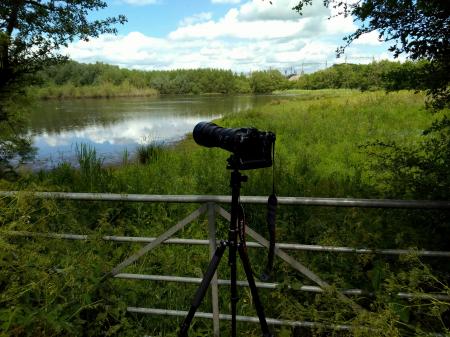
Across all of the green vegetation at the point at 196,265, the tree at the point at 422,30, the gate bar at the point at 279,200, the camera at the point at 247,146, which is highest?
the tree at the point at 422,30

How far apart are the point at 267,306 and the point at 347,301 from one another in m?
1.08

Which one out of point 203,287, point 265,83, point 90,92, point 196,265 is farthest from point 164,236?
point 265,83

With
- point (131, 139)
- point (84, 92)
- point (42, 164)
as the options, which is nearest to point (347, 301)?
point (42, 164)

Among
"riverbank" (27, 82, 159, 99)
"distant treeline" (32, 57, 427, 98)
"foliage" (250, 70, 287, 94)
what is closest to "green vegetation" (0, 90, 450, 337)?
"distant treeline" (32, 57, 427, 98)

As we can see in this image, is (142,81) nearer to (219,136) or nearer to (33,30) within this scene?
(33,30)

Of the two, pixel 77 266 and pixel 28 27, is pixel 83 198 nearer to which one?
pixel 77 266

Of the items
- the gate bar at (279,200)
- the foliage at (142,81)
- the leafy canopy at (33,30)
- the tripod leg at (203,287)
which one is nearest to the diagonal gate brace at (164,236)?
the gate bar at (279,200)

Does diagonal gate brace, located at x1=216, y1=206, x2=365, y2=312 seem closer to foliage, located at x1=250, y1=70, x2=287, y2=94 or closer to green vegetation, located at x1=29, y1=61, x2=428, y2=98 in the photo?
green vegetation, located at x1=29, y1=61, x2=428, y2=98

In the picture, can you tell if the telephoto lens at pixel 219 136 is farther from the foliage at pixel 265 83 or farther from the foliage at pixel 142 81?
the foliage at pixel 265 83

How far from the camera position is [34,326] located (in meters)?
2.11

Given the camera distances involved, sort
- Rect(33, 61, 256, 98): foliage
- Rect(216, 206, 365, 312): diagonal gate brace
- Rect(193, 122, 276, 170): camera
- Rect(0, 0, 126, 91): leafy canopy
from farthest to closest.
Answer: Rect(33, 61, 256, 98): foliage, Rect(0, 0, 126, 91): leafy canopy, Rect(216, 206, 365, 312): diagonal gate brace, Rect(193, 122, 276, 170): camera

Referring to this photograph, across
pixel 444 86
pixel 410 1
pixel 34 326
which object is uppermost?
pixel 410 1

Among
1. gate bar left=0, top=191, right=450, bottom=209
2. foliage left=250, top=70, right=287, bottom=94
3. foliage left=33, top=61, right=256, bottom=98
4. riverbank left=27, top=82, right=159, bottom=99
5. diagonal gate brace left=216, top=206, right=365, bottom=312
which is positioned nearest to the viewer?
gate bar left=0, top=191, right=450, bottom=209

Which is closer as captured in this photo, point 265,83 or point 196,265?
point 196,265
